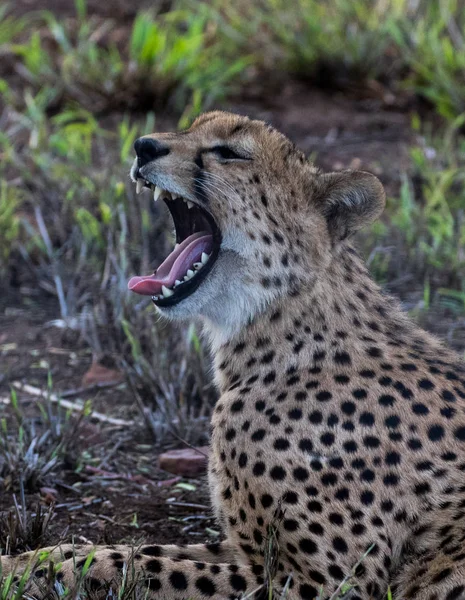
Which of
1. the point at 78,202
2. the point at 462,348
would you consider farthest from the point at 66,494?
the point at 78,202

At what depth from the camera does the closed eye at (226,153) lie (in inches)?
131

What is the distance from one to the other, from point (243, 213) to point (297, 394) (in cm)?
54

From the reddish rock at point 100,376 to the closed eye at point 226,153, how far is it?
1371mm

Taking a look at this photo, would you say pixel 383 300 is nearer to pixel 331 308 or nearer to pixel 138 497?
pixel 331 308

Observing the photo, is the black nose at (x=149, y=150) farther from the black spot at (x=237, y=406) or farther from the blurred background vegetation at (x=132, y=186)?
the blurred background vegetation at (x=132, y=186)

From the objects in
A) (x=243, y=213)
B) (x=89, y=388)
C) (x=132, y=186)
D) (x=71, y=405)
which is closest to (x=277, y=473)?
(x=243, y=213)

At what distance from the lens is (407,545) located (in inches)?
114

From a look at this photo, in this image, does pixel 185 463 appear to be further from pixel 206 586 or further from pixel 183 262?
pixel 206 586

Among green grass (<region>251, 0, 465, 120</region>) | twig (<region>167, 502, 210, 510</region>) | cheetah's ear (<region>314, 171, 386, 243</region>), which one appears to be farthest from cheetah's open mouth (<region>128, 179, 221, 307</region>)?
green grass (<region>251, 0, 465, 120</region>)

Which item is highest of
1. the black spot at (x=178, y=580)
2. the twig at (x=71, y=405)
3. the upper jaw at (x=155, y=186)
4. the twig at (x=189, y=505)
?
the upper jaw at (x=155, y=186)

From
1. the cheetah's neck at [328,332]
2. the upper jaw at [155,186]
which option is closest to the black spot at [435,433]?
the cheetah's neck at [328,332]

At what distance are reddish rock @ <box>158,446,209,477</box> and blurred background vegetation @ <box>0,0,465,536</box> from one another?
0.32ft

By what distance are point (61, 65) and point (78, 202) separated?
6.26 feet

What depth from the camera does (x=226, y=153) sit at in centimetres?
333
